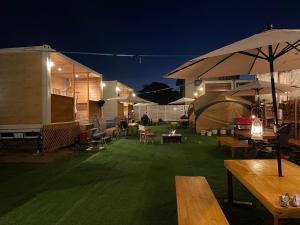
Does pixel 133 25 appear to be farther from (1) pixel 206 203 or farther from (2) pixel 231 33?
(1) pixel 206 203

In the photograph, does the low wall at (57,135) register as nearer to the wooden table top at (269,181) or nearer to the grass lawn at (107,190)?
the grass lawn at (107,190)

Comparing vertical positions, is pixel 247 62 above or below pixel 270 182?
above

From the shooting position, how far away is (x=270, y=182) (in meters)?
2.58

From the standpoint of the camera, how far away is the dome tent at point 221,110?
49.6 ft

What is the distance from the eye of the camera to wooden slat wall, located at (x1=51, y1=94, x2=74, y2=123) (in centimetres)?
1012

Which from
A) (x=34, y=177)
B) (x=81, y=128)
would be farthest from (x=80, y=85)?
(x=34, y=177)

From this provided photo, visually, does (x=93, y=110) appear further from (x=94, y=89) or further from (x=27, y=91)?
(x=27, y=91)

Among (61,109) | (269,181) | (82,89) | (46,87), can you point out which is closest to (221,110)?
(61,109)

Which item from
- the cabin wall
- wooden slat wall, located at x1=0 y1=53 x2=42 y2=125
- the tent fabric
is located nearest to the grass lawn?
the tent fabric

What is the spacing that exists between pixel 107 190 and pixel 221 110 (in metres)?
11.7

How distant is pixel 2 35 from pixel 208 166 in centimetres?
3091

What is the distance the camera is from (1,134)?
9.52m

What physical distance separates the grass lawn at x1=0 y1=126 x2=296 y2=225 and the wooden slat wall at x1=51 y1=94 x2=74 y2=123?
291 centimetres

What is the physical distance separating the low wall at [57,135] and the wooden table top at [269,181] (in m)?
7.47
